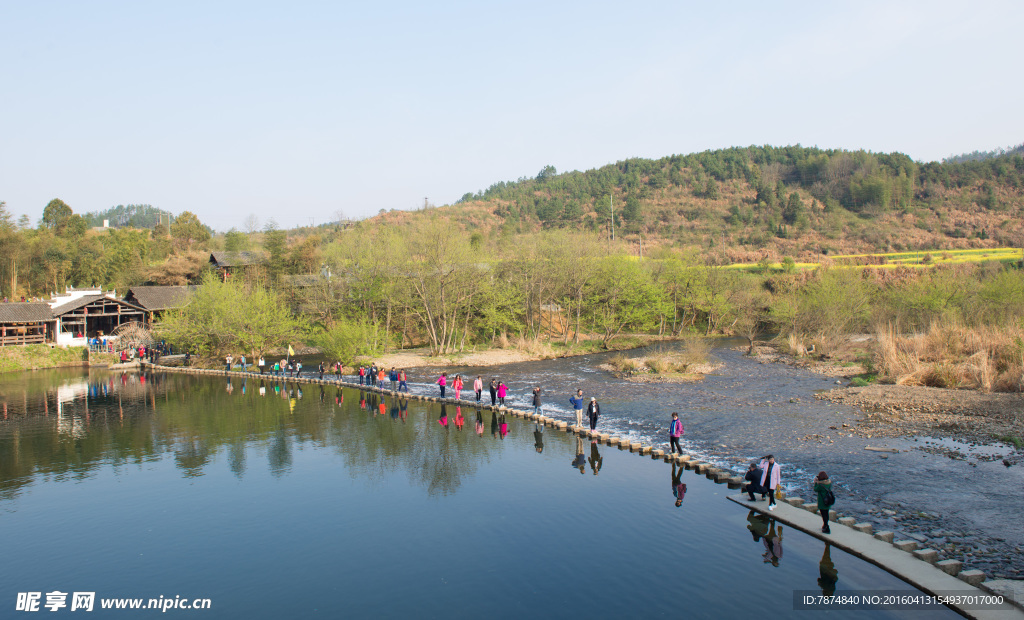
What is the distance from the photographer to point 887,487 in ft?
52.7

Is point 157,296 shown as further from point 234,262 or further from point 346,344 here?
point 346,344

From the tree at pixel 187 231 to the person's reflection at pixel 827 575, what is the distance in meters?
95.9

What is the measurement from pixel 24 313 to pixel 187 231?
45.0 meters

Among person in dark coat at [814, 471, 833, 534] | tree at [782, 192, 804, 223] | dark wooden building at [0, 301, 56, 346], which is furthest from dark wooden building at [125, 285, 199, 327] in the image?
tree at [782, 192, 804, 223]

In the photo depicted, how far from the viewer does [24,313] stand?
49156mm

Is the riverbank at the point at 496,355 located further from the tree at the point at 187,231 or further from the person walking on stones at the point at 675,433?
the tree at the point at 187,231

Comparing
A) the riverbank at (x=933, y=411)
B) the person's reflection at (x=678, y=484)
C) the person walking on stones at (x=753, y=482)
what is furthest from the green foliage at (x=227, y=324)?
the person walking on stones at (x=753, y=482)

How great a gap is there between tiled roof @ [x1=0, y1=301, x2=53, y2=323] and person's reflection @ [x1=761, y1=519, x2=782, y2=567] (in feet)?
195

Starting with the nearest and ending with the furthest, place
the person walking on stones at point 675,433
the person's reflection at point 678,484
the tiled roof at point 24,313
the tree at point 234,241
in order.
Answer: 1. the person's reflection at point 678,484
2. the person walking on stones at point 675,433
3. the tiled roof at point 24,313
4. the tree at point 234,241

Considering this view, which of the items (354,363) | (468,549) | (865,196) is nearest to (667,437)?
(468,549)

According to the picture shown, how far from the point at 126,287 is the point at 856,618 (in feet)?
282

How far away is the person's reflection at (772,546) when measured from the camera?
12.2m

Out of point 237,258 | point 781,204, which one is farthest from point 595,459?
point 781,204

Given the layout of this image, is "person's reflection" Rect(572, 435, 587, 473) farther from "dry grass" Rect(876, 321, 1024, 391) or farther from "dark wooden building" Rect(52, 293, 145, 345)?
"dark wooden building" Rect(52, 293, 145, 345)
